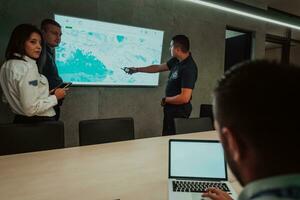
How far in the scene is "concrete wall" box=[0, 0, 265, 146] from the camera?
3.15 metres

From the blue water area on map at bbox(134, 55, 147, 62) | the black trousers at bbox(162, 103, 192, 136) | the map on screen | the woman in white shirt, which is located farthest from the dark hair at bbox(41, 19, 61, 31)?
the black trousers at bbox(162, 103, 192, 136)

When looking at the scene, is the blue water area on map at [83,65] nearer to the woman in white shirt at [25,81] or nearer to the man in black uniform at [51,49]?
the man in black uniform at [51,49]

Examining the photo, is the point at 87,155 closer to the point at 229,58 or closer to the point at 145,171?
the point at 145,171

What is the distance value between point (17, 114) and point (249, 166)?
218 centimetres

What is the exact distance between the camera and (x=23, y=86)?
2.07 meters

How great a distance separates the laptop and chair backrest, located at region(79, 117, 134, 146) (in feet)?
3.10

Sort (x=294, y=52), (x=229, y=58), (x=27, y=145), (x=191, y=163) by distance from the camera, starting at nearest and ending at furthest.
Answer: (x=191, y=163), (x=27, y=145), (x=229, y=58), (x=294, y=52)

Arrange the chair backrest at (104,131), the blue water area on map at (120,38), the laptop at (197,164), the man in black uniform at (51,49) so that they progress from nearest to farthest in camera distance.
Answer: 1. the laptop at (197,164)
2. the chair backrest at (104,131)
3. the man in black uniform at (51,49)
4. the blue water area on map at (120,38)

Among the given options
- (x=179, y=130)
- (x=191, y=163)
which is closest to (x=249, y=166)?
(x=191, y=163)

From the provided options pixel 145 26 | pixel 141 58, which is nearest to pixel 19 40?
pixel 141 58

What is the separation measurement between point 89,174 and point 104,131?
0.82 metres

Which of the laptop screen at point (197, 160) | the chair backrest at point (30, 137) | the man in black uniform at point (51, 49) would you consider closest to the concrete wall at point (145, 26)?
the man in black uniform at point (51, 49)

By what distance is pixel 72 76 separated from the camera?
3346 millimetres

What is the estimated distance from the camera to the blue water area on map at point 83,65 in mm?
3277
